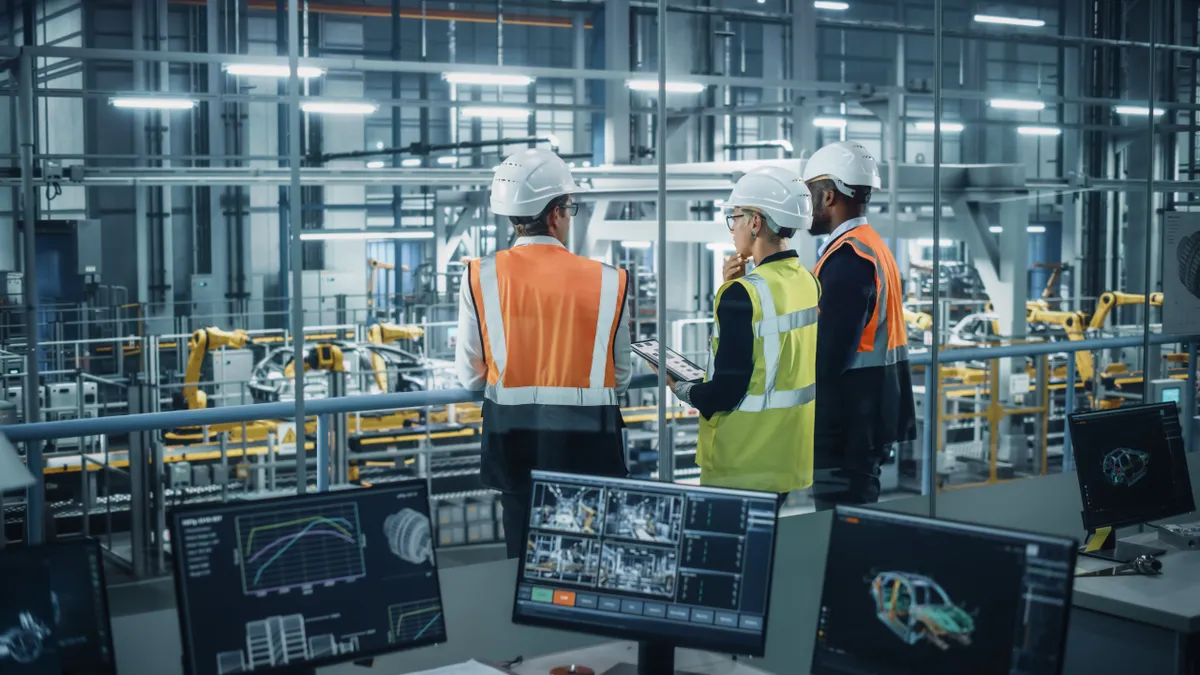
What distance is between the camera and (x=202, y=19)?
1493cm

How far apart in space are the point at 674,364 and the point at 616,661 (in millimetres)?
1110

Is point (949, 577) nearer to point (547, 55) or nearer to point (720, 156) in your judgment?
point (720, 156)

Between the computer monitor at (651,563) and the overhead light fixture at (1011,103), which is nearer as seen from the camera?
the computer monitor at (651,563)

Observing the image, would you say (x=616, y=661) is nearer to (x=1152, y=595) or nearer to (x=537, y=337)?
(x=537, y=337)

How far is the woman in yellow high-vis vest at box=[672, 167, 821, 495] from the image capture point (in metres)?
3.04

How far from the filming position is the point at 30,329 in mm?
4625

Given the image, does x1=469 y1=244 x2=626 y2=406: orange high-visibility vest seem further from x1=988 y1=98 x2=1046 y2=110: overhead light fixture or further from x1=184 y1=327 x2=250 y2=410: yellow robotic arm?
x1=184 y1=327 x2=250 y2=410: yellow robotic arm

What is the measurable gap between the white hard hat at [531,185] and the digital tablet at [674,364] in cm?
55

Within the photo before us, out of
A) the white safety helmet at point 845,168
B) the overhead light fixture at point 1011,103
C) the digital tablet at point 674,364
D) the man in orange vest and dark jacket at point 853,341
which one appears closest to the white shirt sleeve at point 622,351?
the digital tablet at point 674,364

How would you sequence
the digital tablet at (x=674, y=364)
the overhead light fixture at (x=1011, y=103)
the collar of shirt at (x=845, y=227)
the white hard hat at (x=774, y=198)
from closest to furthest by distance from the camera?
1. the white hard hat at (x=774, y=198)
2. the digital tablet at (x=674, y=364)
3. the collar of shirt at (x=845, y=227)
4. the overhead light fixture at (x=1011, y=103)

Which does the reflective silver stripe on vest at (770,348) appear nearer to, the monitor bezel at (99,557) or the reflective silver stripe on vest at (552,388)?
the reflective silver stripe on vest at (552,388)

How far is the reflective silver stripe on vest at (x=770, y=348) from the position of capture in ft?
9.94

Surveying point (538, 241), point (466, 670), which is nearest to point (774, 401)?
point (538, 241)

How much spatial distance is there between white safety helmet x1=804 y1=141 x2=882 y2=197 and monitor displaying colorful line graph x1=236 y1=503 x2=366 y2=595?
1.93m
